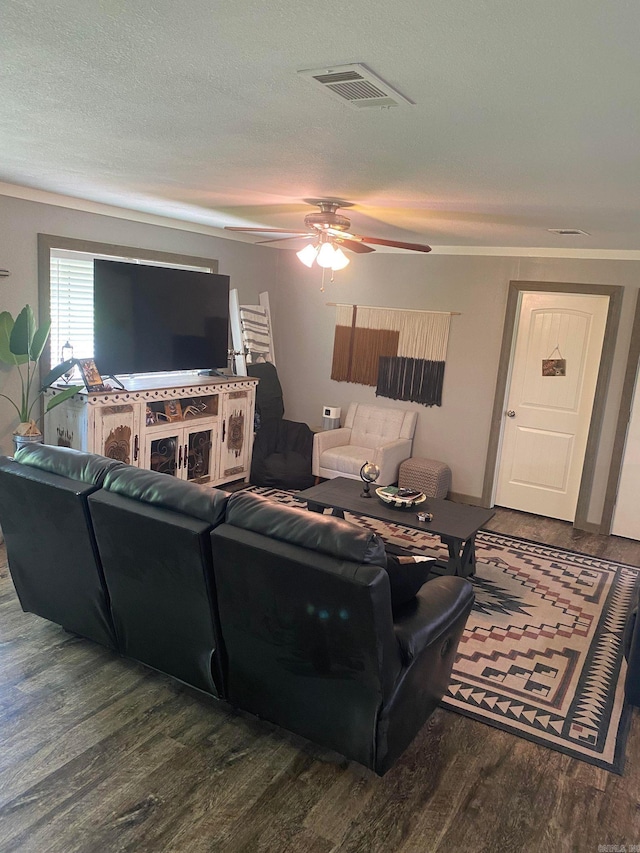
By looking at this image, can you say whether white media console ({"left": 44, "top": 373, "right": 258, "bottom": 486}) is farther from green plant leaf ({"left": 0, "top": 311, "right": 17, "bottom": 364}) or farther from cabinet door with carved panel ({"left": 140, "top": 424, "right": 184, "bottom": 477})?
green plant leaf ({"left": 0, "top": 311, "right": 17, "bottom": 364})

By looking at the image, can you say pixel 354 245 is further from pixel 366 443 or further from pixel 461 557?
pixel 366 443

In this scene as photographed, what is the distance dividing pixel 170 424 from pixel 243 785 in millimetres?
3317

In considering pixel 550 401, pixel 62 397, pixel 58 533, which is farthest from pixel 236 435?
pixel 58 533

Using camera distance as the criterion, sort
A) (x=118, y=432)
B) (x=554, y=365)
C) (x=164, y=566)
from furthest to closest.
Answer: (x=554, y=365)
(x=118, y=432)
(x=164, y=566)

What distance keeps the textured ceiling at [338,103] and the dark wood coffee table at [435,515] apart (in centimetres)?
191

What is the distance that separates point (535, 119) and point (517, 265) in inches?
150

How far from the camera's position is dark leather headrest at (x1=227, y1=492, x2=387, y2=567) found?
213 cm

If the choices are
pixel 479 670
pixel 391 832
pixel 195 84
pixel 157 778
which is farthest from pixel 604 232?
pixel 157 778

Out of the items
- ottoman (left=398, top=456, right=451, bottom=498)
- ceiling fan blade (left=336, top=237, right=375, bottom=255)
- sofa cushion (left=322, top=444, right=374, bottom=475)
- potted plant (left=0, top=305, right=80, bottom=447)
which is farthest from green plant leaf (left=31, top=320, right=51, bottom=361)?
ottoman (left=398, top=456, right=451, bottom=498)

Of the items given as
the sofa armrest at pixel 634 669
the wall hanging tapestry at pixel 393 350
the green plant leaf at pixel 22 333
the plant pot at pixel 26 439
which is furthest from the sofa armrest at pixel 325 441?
the sofa armrest at pixel 634 669

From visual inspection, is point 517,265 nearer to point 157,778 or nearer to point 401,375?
point 401,375

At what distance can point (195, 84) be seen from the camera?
1.94m

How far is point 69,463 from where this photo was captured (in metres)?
2.86

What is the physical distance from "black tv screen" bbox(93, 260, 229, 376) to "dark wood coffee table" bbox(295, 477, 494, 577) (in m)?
1.84
